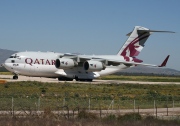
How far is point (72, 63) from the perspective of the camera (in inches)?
2640

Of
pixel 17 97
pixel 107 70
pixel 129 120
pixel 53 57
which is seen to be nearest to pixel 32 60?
pixel 53 57

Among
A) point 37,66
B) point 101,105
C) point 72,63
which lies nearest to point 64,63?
point 72,63

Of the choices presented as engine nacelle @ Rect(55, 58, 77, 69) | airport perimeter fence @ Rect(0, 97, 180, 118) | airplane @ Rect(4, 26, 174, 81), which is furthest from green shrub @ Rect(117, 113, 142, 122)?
engine nacelle @ Rect(55, 58, 77, 69)

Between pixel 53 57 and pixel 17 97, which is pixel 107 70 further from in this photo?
pixel 17 97

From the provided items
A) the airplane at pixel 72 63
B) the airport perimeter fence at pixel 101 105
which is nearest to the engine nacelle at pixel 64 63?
the airplane at pixel 72 63

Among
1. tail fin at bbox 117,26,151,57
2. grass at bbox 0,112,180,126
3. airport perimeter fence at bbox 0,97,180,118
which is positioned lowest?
airport perimeter fence at bbox 0,97,180,118

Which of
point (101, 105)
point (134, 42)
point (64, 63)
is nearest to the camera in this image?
point (101, 105)

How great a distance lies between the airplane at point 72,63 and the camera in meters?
65.6

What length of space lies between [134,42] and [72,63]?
1313cm

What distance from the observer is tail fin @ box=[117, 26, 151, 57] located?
246ft

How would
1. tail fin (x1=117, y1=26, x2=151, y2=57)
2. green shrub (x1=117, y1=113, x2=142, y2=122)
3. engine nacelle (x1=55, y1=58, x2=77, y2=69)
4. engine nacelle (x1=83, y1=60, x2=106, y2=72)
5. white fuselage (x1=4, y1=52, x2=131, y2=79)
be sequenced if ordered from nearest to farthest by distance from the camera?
1. green shrub (x1=117, y1=113, x2=142, y2=122)
2. white fuselage (x1=4, y1=52, x2=131, y2=79)
3. engine nacelle (x1=55, y1=58, x2=77, y2=69)
4. engine nacelle (x1=83, y1=60, x2=106, y2=72)
5. tail fin (x1=117, y1=26, x2=151, y2=57)

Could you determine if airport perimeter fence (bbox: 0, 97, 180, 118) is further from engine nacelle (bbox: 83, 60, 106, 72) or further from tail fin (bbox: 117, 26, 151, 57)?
tail fin (bbox: 117, 26, 151, 57)

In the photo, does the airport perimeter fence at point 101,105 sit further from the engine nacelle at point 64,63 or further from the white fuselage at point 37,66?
the white fuselage at point 37,66

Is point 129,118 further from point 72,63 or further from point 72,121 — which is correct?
point 72,63
